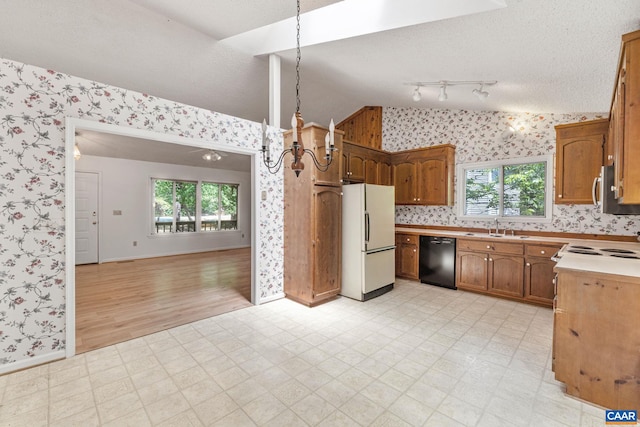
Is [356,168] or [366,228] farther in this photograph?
[356,168]

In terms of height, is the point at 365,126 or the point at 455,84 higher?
the point at 365,126

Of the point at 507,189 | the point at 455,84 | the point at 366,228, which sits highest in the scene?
the point at 455,84

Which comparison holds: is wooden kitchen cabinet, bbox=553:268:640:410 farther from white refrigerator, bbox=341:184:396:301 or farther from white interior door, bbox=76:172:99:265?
white interior door, bbox=76:172:99:265

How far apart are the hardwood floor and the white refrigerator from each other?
1.52 metres

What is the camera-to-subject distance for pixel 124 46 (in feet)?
10.6

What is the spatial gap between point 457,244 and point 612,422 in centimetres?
275

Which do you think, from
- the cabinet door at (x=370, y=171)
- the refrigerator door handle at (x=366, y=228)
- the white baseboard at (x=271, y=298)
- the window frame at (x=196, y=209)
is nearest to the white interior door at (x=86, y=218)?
the window frame at (x=196, y=209)

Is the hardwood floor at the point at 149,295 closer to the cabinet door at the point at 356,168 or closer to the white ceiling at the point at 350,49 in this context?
the cabinet door at the point at 356,168

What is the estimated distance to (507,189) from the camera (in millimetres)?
4477

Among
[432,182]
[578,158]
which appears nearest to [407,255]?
[432,182]

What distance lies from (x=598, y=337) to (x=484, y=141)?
11.6ft

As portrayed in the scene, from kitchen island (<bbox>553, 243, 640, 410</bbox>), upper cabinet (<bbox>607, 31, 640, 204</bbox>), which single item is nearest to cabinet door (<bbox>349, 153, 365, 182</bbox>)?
kitchen island (<bbox>553, 243, 640, 410</bbox>)

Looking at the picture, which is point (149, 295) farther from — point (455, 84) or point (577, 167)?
point (577, 167)

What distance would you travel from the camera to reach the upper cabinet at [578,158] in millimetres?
3209
